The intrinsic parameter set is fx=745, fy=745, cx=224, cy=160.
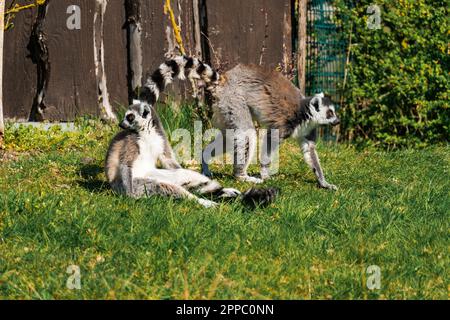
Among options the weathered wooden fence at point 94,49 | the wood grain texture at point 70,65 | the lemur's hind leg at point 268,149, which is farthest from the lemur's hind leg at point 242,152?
the wood grain texture at point 70,65

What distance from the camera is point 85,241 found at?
14.2ft

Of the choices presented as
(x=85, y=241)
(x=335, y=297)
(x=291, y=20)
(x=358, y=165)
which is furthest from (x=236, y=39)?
(x=335, y=297)

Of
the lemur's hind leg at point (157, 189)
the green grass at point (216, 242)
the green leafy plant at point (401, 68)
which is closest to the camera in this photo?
the green grass at point (216, 242)

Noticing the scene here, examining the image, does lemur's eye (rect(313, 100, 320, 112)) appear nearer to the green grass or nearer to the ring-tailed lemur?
the ring-tailed lemur

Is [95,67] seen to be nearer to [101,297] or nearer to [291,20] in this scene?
[291,20]

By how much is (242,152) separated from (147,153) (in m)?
1.28

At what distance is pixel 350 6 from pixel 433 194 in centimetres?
369

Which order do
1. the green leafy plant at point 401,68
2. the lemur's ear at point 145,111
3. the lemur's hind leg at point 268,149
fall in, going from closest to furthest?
the lemur's ear at point 145,111 < the lemur's hind leg at point 268,149 < the green leafy plant at point 401,68

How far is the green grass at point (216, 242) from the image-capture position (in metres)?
3.75

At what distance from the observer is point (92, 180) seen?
20.5 ft

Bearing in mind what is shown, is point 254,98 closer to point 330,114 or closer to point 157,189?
point 330,114

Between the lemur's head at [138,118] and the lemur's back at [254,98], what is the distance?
114 cm

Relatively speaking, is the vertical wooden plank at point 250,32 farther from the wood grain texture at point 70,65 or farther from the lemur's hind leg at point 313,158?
the lemur's hind leg at point 313,158

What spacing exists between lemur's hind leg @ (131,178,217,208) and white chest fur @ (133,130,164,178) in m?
0.08
